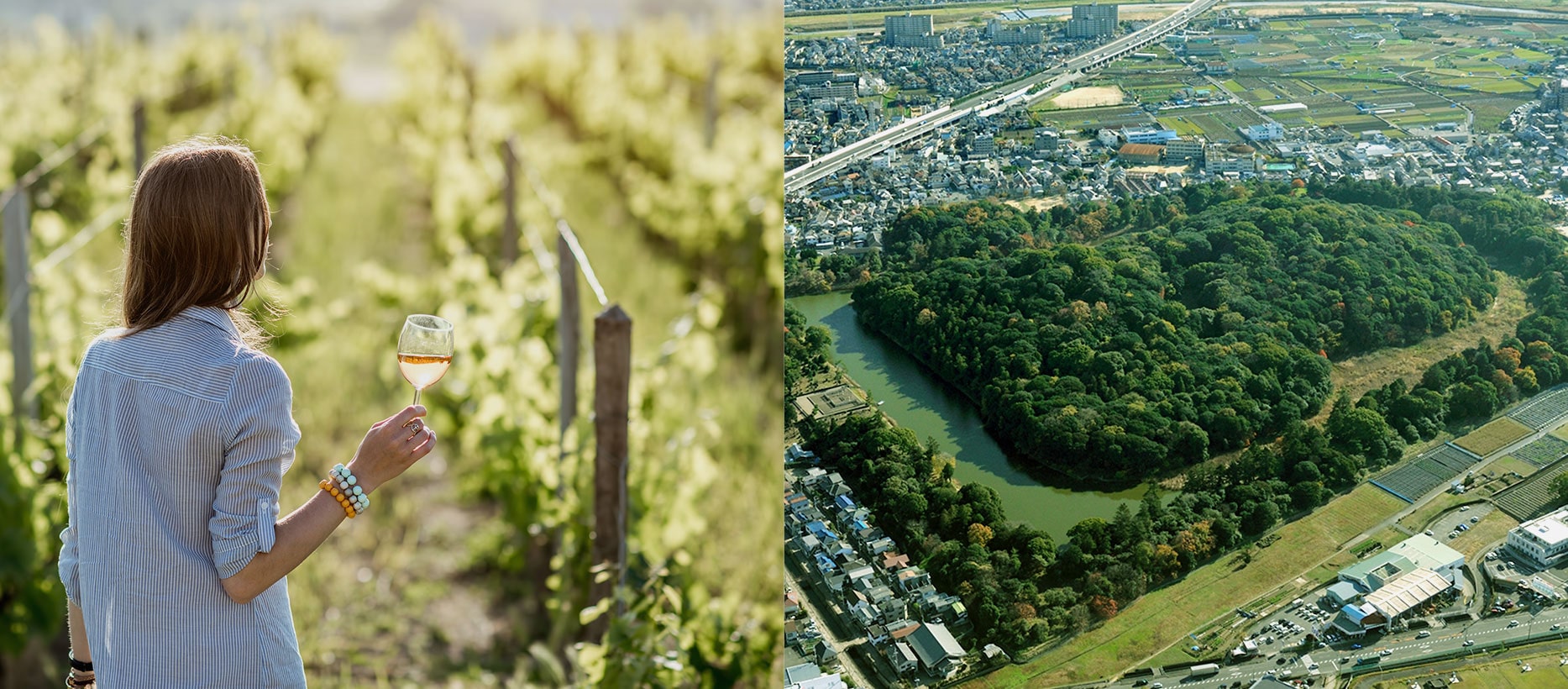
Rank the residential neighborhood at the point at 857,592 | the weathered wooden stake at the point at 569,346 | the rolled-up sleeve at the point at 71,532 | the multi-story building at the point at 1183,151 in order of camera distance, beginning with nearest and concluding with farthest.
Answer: the rolled-up sleeve at the point at 71,532
the multi-story building at the point at 1183,151
the residential neighborhood at the point at 857,592
the weathered wooden stake at the point at 569,346

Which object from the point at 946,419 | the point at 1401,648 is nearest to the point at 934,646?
the point at 946,419

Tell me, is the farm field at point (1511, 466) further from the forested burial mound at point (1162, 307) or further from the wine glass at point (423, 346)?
the wine glass at point (423, 346)

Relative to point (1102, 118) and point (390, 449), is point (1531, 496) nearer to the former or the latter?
point (1102, 118)

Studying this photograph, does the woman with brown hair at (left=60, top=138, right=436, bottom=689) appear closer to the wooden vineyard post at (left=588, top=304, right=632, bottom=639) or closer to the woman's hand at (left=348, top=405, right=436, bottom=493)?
the woman's hand at (left=348, top=405, right=436, bottom=493)

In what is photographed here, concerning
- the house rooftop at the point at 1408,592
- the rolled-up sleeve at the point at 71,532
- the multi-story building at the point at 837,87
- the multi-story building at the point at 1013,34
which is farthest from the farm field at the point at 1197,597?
the rolled-up sleeve at the point at 71,532

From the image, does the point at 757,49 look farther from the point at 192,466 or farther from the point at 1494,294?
the point at 192,466

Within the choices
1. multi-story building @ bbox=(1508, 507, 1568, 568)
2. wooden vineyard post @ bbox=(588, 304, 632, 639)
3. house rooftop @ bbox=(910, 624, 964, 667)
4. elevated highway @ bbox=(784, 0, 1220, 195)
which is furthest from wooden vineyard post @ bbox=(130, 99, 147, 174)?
multi-story building @ bbox=(1508, 507, 1568, 568)
